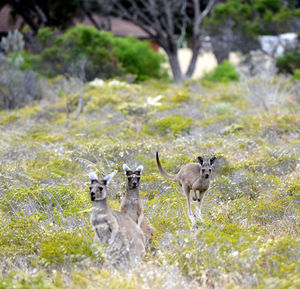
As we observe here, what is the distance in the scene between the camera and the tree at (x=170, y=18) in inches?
1117

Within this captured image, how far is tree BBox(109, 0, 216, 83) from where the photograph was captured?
28.4 m

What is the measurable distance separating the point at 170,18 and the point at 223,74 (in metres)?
5.29

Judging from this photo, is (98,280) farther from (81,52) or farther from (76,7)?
(76,7)

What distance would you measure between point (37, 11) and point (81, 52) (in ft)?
26.0

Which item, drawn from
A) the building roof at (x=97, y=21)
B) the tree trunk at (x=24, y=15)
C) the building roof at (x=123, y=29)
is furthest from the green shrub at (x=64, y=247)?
the building roof at (x=123, y=29)

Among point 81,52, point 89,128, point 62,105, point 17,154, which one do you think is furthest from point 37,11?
point 17,154

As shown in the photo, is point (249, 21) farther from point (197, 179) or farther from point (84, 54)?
point (197, 179)

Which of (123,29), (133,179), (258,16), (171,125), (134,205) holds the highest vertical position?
(133,179)

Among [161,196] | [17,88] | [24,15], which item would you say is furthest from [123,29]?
[161,196]

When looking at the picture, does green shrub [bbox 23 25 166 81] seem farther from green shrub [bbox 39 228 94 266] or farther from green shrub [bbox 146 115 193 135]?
green shrub [bbox 39 228 94 266]

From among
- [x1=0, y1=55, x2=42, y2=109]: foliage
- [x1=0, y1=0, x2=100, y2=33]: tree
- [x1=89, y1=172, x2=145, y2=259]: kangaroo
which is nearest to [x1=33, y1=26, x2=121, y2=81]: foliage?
[x1=0, y1=55, x2=42, y2=109]: foliage

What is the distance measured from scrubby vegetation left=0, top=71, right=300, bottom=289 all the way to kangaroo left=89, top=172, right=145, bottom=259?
0.51 ft

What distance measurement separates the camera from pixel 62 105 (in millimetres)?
16578

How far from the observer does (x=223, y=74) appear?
84.2ft
